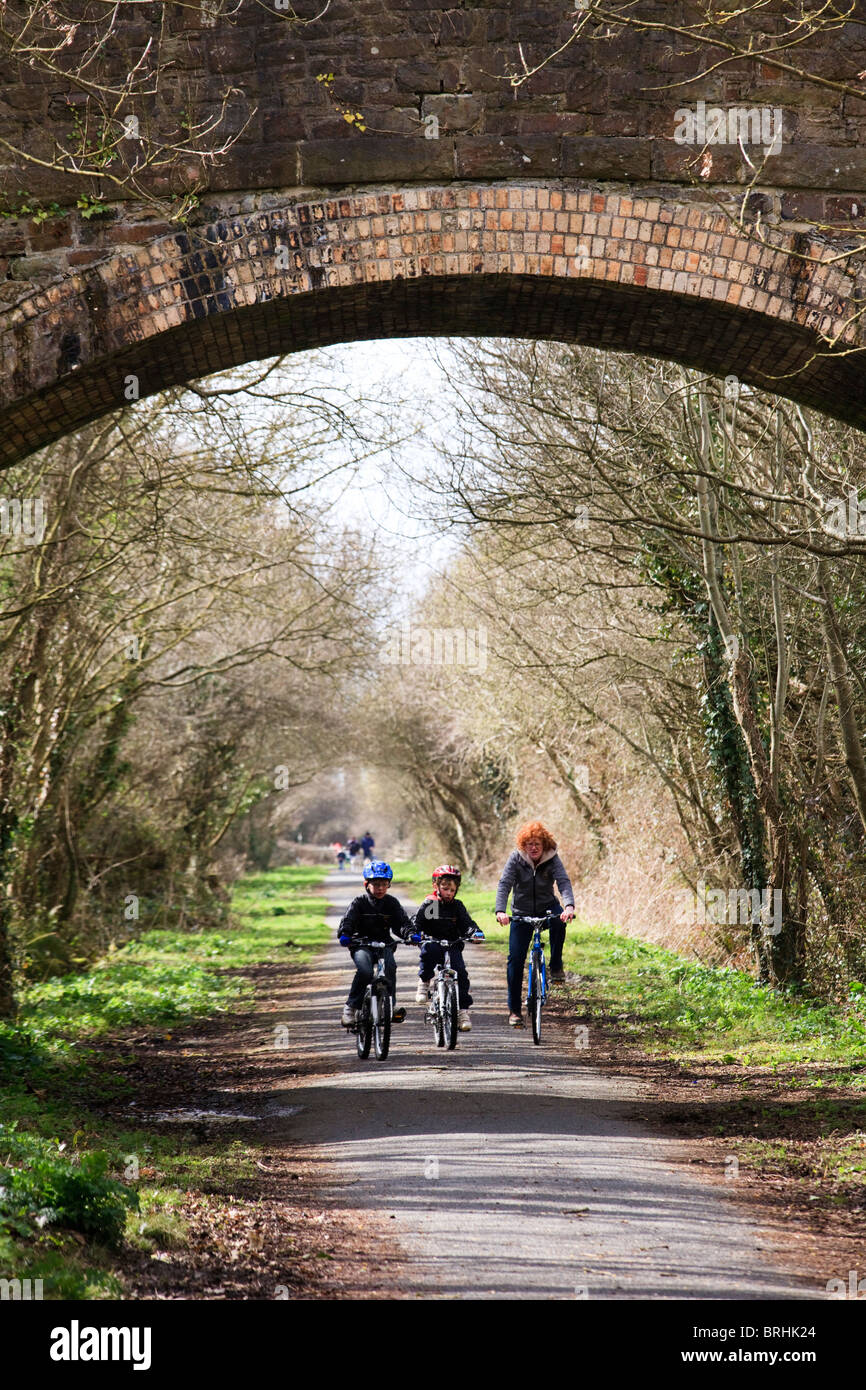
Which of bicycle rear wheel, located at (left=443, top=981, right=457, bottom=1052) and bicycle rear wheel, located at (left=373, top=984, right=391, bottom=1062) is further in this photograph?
bicycle rear wheel, located at (left=443, top=981, right=457, bottom=1052)

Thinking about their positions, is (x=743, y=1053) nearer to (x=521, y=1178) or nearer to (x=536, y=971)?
(x=536, y=971)

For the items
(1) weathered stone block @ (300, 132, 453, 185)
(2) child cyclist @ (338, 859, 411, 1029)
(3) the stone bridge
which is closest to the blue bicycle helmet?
(2) child cyclist @ (338, 859, 411, 1029)

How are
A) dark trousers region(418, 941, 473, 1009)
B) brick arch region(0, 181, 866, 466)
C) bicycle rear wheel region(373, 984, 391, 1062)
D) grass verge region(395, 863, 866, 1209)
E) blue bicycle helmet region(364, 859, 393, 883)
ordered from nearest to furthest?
brick arch region(0, 181, 866, 466) → grass verge region(395, 863, 866, 1209) → blue bicycle helmet region(364, 859, 393, 883) → bicycle rear wheel region(373, 984, 391, 1062) → dark trousers region(418, 941, 473, 1009)

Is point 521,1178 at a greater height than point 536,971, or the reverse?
point 536,971

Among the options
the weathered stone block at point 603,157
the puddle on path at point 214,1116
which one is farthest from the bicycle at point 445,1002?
the weathered stone block at point 603,157

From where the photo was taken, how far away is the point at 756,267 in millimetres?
7906

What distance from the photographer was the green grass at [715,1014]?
1141 cm

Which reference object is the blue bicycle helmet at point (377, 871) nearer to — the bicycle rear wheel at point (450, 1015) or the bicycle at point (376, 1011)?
the bicycle at point (376, 1011)

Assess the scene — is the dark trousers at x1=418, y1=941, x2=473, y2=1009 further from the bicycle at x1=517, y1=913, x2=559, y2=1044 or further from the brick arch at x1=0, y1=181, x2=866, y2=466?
the brick arch at x1=0, y1=181, x2=866, y2=466

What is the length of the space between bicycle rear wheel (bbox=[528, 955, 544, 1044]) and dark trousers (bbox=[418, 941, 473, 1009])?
59 cm

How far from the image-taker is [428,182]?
314 inches

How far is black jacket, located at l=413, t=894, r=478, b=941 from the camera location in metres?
11.5

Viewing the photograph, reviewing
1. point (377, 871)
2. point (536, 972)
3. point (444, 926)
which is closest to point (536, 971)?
point (536, 972)

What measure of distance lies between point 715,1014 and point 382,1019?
4.09 metres
